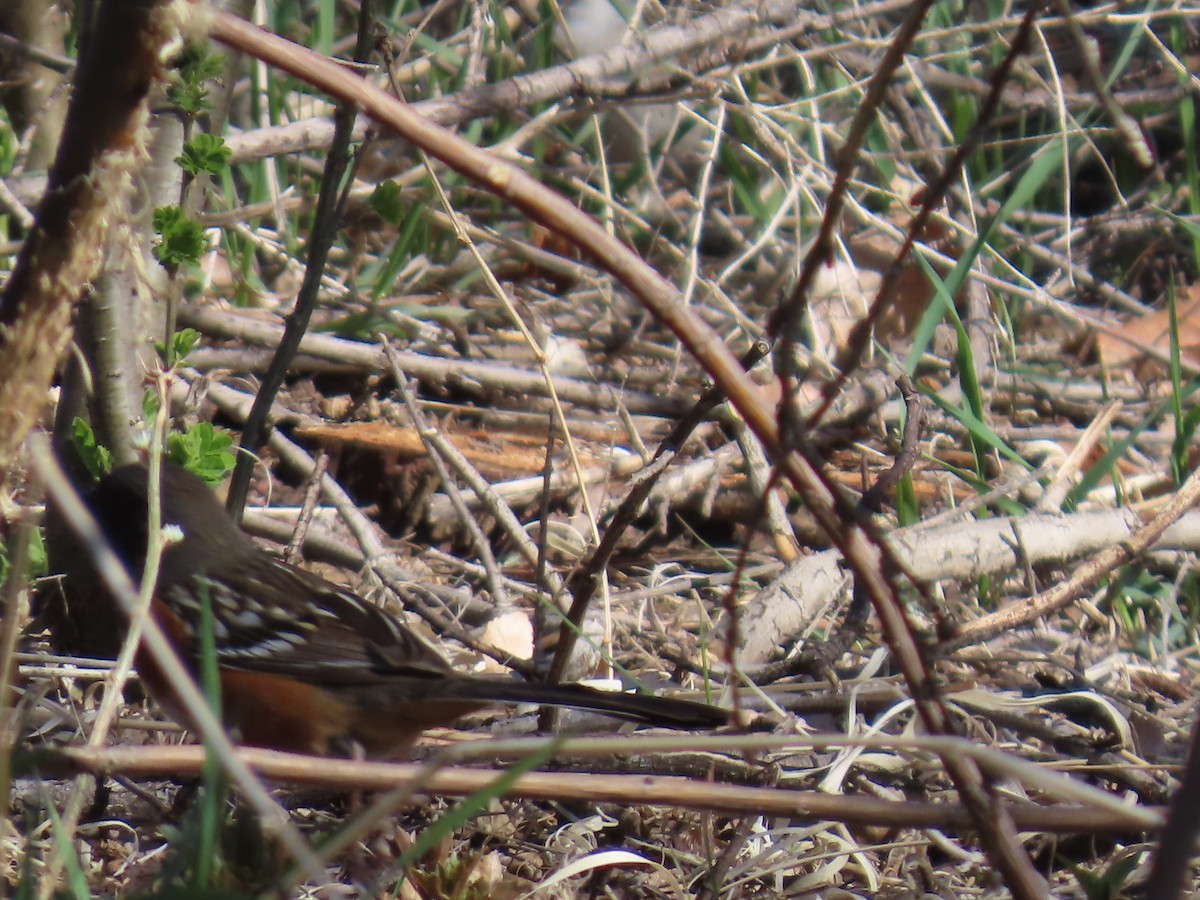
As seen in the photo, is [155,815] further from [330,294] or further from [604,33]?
[604,33]

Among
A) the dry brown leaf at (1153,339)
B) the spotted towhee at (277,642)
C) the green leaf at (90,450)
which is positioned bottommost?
the spotted towhee at (277,642)

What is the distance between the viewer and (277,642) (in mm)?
2771

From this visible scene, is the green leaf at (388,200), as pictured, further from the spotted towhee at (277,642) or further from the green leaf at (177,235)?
the spotted towhee at (277,642)

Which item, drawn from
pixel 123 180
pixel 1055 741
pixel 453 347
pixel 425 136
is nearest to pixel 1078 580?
pixel 1055 741

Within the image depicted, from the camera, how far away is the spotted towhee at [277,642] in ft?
8.56

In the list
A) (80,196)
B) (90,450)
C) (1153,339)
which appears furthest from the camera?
(1153,339)

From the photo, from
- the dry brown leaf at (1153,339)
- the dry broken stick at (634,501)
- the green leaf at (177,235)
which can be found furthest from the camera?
the dry brown leaf at (1153,339)

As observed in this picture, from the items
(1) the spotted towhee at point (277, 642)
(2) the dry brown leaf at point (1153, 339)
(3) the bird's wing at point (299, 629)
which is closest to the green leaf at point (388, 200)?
(1) the spotted towhee at point (277, 642)

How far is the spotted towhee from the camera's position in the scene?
103 inches

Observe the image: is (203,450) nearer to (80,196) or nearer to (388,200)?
(388,200)

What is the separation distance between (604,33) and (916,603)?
8.54 ft

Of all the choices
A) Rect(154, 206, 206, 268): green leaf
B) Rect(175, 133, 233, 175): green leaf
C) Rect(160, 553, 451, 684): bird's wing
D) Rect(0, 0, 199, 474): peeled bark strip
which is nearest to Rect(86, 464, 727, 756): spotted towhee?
Rect(160, 553, 451, 684): bird's wing


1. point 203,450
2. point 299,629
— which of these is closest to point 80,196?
point 203,450

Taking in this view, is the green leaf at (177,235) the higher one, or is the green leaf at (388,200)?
the green leaf at (388,200)
